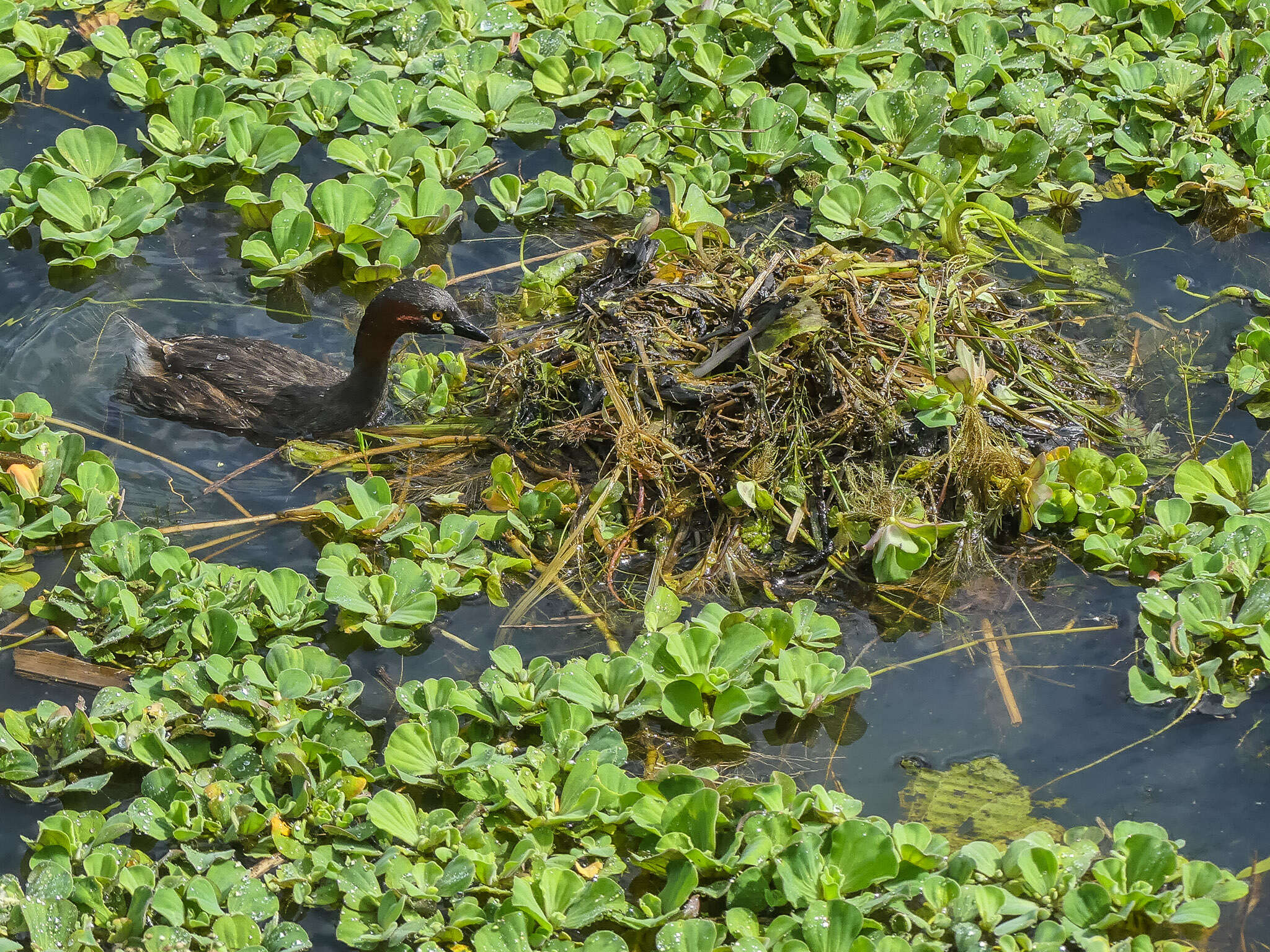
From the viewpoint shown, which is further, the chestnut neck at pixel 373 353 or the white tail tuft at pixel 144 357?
the white tail tuft at pixel 144 357

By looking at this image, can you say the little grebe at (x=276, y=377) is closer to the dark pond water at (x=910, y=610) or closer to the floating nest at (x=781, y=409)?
the dark pond water at (x=910, y=610)

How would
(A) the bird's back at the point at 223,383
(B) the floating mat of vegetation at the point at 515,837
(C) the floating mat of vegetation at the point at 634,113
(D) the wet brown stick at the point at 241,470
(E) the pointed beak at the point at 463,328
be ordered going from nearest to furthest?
(B) the floating mat of vegetation at the point at 515,837, (D) the wet brown stick at the point at 241,470, (E) the pointed beak at the point at 463,328, (A) the bird's back at the point at 223,383, (C) the floating mat of vegetation at the point at 634,113

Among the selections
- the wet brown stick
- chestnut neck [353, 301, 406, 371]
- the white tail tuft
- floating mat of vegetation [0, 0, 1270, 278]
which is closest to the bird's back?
the white tail tuft

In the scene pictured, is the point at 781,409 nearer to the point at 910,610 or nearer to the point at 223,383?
the point at 910,610

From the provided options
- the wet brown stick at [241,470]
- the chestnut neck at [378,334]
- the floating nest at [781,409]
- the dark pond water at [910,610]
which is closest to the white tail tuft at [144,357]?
the dark pond water at [910,610]

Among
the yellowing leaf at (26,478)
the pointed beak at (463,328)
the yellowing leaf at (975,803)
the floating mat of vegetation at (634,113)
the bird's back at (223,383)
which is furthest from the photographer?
the floating mat of vegetation at (634,113)

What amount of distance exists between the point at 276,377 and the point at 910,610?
9.00ft

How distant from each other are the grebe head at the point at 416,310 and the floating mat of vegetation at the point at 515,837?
5.05 ft

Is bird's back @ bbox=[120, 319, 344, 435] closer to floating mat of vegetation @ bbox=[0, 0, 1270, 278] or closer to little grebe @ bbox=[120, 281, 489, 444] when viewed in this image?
little grebe @ bbox=[120, 281, 489, 444]

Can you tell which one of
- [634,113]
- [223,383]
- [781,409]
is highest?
[634,113]

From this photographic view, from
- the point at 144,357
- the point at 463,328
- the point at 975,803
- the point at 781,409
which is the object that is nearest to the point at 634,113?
the point at 463,328

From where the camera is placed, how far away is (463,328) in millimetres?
5121

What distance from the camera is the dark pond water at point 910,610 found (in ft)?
12.8

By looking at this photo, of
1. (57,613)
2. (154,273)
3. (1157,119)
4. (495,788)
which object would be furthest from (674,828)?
(1157,119)
